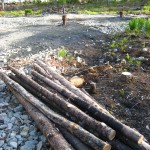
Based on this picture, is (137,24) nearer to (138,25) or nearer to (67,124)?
(138,25)

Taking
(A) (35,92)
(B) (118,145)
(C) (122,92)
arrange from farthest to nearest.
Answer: (C) (122,92) → (A) (35,92) → (B) (118,145)

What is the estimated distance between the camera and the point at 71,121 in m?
5.01

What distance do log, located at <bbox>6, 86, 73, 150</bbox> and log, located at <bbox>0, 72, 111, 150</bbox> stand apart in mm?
85

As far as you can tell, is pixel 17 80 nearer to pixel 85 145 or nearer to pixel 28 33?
pixel 85 145

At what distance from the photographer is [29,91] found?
6.55 m

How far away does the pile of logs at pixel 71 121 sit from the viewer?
443 centimetres

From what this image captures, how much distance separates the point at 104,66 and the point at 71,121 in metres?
3.44

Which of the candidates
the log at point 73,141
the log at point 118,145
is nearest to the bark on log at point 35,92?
the log at point 73,141

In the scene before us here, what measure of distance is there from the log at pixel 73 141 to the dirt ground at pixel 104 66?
1.38m

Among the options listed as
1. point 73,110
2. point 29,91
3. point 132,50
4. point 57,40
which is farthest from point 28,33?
point 73,110

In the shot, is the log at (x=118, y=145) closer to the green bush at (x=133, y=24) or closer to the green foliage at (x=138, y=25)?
the green foliage at (x=138, y=25)

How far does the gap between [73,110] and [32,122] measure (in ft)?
4.15

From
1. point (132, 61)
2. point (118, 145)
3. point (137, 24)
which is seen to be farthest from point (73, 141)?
point (137, 24)

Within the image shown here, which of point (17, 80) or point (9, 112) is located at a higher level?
point (17, 80)
